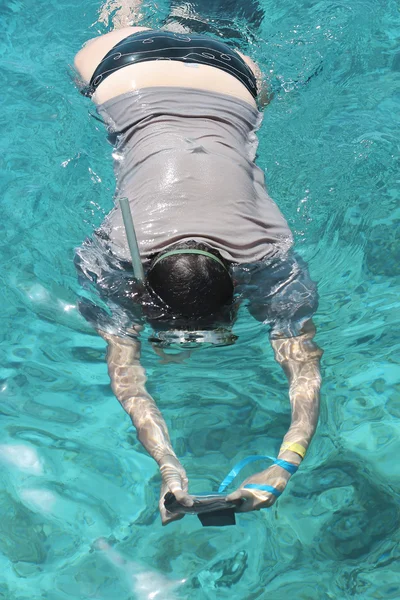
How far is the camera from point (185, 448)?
2725 millimetres

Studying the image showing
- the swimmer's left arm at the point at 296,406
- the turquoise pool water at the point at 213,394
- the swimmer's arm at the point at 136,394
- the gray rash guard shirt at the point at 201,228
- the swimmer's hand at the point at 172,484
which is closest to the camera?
the swimmer's hand at the point at 172,484

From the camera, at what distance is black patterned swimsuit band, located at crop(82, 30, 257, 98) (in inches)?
151

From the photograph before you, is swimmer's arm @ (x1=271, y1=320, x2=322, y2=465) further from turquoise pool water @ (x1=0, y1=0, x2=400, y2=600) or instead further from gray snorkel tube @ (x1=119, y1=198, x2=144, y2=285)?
gray snorkel tube @ (x1=119, y1=198, x2=144, y2=285)

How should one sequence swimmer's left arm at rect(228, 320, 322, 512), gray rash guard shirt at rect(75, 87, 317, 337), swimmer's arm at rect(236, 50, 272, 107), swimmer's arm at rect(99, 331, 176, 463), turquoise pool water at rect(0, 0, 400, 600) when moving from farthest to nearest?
swimmer's arm at rect(236, 50, 272, 107)
gray rash guard shirt at rect(75, 87, 317, 337)
swimmer's arm at rect(99, 331, 176, 463)
turquoise pool water at rect(0, 0, 400, 600)
swimmer's left arm at rect(228, 320, 322, 512)

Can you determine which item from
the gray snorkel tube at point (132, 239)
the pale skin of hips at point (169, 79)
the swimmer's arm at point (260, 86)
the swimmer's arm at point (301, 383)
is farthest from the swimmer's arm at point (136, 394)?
the swimmer's arm at point (260, 86)

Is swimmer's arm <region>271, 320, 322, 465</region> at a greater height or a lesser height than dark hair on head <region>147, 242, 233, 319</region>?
lesser

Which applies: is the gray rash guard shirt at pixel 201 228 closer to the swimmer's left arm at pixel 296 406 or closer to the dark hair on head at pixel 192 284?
the swimmer's left arm at pixel 296 406

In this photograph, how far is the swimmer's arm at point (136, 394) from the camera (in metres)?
2.51

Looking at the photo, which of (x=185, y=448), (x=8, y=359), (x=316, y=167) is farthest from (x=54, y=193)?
(x=185, y=448)

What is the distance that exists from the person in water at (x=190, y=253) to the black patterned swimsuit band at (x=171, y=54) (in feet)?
0.20

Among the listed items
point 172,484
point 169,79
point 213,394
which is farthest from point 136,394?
point 169,79

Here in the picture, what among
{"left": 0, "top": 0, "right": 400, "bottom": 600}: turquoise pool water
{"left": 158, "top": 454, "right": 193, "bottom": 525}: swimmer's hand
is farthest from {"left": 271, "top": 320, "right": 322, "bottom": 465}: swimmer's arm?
{"left": 158, "top": 454, "right": 193, "bottom": 525}: swimmer's hand

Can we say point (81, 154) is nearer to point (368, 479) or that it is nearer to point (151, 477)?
point (151, 477)

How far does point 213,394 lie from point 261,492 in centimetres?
72
